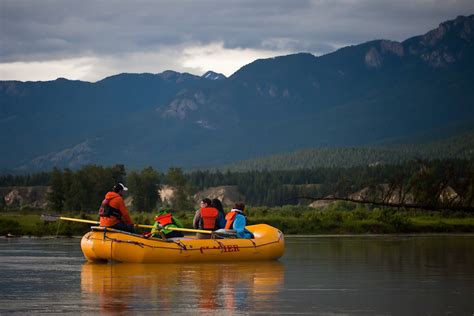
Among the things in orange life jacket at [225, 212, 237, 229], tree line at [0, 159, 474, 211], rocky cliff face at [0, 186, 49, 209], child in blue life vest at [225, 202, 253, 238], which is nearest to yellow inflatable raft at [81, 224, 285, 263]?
child in blue life vest at [225, 202, 253, 238]

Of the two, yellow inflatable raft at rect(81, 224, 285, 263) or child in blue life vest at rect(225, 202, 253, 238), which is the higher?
child in blue life vest at rect(225, 202, 253, 238)

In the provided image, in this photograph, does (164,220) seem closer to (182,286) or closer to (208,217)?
(208,217)

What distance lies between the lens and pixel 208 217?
99.7ft

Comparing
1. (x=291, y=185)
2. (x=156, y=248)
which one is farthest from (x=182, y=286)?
(x=291, y=185)

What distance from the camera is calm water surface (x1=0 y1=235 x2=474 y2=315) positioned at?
17969 mm

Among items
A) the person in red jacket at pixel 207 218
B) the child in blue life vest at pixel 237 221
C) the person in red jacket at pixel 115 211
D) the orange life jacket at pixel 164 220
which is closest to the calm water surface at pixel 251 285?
the person in red jacket at pixel 115 211

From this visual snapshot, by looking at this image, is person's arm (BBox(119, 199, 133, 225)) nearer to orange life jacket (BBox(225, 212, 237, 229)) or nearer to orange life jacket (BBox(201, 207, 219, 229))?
orange life jacket (BBox(201, 207, 219, 229))

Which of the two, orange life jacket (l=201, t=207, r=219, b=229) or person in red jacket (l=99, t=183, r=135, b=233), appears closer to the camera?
person in red jacket (l=99, t=183, r=135, b=233)

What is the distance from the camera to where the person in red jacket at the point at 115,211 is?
27578 millimetres

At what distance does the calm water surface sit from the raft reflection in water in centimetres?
2

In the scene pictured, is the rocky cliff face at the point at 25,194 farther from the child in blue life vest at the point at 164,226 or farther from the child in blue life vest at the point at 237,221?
the child in blue life vest at the point at 237,221

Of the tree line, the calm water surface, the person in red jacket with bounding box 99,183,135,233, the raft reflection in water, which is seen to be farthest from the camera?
the person in red jacket with bounding box 99,183,135,233

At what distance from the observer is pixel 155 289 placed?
2106 cm

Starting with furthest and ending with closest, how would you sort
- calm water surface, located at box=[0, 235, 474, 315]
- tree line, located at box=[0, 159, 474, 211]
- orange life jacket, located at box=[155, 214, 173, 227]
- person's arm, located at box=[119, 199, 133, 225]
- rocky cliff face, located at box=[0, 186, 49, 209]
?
rocky cliff face, located at box=[0, 186, 49, 209]
orange life jacket, located at box=[155, 214, 173, 227]
person's arm, located at box=[119, 199, 133, 225]
calm water surface, located at box=[0, 235, 474, 315]
tree line, located at box=[0, 159, 474, 211]
